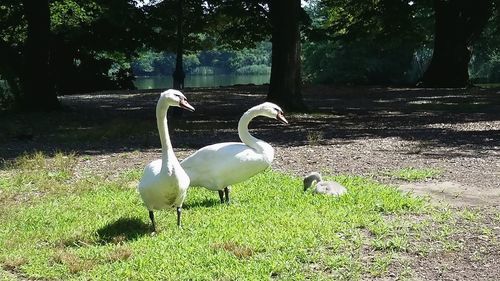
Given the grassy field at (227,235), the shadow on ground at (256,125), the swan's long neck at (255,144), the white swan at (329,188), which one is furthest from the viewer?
the shadow on ground at (256,125)

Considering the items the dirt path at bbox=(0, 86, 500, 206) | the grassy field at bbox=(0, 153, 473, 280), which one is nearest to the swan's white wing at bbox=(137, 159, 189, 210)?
the grassy field at bbox=(0, 153, 473, 280)

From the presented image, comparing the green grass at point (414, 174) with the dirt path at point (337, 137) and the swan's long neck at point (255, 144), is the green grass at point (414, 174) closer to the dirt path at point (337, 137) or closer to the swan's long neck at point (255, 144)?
the dirt path at point (337, 137)

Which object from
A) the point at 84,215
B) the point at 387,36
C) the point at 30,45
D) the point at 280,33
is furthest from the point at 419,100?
the point at 84,215

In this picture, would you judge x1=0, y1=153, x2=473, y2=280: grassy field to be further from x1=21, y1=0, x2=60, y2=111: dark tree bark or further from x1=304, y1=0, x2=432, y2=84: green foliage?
x1=304, y1=0, x2=432, y2=84: green foliage

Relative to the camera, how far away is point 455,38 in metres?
32.7

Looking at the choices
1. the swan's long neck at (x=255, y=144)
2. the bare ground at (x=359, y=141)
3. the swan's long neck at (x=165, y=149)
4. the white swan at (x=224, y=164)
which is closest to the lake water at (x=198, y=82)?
the bare ground at (x=359, y=141)

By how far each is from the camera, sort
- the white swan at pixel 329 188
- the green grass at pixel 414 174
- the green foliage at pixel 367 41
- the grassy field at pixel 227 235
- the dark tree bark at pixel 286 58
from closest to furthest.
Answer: the grassy field at pixel 227 235 → the white swan at pixel 329 188 → the green grass at pixel 414 174 → the dark tree bark at pixel 286 58 → the green foliage at pixel 367 41

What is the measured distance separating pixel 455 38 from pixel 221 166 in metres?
28.3

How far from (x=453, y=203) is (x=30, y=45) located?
16.1 meters

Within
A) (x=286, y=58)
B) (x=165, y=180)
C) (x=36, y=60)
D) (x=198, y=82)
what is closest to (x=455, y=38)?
(x=286, y=58)

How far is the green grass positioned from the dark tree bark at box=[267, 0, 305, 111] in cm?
949

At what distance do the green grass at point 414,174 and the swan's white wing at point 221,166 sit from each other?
8.84 feet

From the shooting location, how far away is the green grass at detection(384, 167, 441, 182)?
29.8 ft

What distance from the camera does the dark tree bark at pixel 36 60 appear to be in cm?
1991
